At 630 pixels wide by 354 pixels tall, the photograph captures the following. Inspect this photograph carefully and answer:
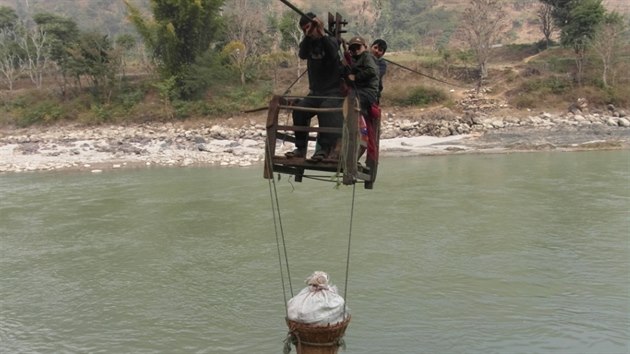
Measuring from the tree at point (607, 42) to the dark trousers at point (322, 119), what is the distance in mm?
29093

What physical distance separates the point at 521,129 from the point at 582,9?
31.1 ft

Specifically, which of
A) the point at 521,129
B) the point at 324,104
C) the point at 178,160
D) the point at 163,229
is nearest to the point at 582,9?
the point at 521,129

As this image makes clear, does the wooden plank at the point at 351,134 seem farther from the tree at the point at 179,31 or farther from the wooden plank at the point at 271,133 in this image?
the tree at the point at 179,31

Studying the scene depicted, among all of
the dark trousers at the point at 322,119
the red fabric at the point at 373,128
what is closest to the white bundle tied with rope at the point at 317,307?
the dark trousers at the point at 322,119

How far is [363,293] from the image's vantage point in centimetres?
855

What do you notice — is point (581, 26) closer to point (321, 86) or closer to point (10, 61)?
point (321, 86)

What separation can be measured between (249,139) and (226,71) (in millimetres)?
7739

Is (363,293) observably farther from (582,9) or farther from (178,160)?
(582,9)

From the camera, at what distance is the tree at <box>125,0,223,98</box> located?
32625mm

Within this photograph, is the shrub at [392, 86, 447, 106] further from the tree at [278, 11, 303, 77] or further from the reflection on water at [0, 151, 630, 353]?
the reflection on water at [0, 151, 630, 353]

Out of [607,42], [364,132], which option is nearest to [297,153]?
[364,132]

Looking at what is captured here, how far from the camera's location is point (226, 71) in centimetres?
3434

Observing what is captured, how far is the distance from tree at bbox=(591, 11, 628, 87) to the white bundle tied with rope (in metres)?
30.0

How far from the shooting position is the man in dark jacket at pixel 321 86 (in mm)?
4668
